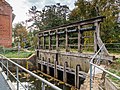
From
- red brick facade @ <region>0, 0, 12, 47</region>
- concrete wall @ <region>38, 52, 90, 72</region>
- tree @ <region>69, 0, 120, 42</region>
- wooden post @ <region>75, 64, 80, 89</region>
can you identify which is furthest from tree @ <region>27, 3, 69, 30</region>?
wooden post @ <region>75, 64, 80, 89</region>

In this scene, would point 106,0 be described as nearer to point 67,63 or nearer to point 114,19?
point 114,19

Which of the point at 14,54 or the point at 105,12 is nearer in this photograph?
the point at 105,12

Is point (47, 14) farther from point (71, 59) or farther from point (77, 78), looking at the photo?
point (77, 78)

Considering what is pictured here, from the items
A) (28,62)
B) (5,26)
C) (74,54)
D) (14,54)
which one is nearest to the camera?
(74,54)

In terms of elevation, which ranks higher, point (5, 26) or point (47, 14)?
point (47, 14)

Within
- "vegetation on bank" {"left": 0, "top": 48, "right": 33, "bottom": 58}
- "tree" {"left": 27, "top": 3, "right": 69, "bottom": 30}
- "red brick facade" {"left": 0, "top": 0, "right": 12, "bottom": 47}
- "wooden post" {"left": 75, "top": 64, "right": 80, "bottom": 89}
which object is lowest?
"wooden post" {"left": 75, "top": 64, "right": 80, "bottom": 89}

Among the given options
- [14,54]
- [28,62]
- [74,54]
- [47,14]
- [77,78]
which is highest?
[47,14]

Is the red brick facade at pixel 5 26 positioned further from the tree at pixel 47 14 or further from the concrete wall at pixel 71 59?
the concrete wall at pixel 71 59

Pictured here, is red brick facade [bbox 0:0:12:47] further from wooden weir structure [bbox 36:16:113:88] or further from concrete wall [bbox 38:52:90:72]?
concrete wall [bbox 38:52:90:72]

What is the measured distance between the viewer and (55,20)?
131 feet

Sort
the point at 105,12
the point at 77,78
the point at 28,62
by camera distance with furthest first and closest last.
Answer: the point at 105,12
the point at 28,62
the point at 77,78

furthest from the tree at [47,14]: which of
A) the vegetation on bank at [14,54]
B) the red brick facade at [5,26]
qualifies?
the vegetation on bank at [14,54]

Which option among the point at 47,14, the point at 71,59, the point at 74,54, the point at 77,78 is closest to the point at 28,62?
the point at 71,59

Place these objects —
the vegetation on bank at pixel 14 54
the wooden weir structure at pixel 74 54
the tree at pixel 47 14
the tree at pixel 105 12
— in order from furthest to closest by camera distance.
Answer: the tree at pixel 47 14 < the vegetation on bank at pixel 14 54 < the tree at pixel 105 12 < the wooden weir structure at pixel 74 54
